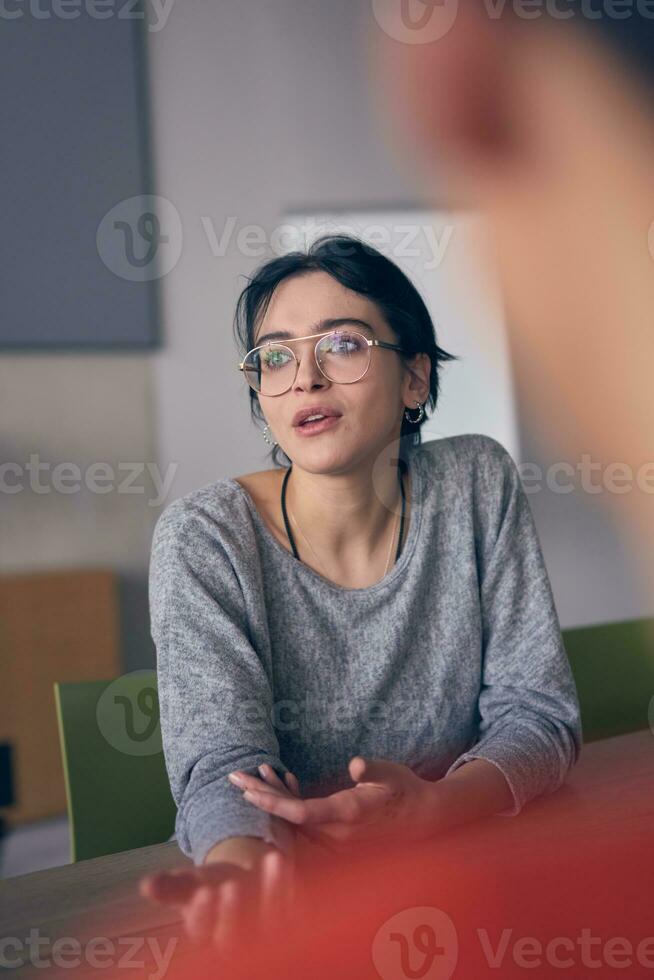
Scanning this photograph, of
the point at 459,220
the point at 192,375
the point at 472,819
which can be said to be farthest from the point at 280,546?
the point at 459,220

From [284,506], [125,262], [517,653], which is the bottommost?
[517,653]

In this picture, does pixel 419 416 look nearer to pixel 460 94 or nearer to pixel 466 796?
pixel 466 796

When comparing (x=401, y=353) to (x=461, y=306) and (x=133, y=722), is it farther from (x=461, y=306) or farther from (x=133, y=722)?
(x=461, y=306)

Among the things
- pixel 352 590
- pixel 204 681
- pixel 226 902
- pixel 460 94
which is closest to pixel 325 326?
pixel 352 590

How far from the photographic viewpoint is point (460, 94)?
123 inches

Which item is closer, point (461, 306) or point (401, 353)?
point (401, 353)

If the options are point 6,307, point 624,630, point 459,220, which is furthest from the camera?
point 459,220

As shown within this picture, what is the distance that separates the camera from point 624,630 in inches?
65.4

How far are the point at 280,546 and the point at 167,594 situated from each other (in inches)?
7.0

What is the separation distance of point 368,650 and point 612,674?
57cm

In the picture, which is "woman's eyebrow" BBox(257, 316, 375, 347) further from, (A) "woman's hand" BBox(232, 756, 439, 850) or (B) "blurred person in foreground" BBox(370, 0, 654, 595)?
(B) "blurred person in foreground" BBox(370, 0, 654, 595)

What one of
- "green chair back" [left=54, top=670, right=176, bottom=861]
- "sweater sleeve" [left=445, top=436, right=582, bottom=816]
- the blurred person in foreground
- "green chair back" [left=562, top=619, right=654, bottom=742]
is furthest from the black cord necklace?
the blurred person in foreground

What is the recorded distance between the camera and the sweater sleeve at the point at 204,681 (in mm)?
1002

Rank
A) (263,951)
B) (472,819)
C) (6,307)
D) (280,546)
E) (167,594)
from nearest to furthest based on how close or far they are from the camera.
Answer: (263,951) < (472,819) < (167,594) < (280,546) < (6,307)
